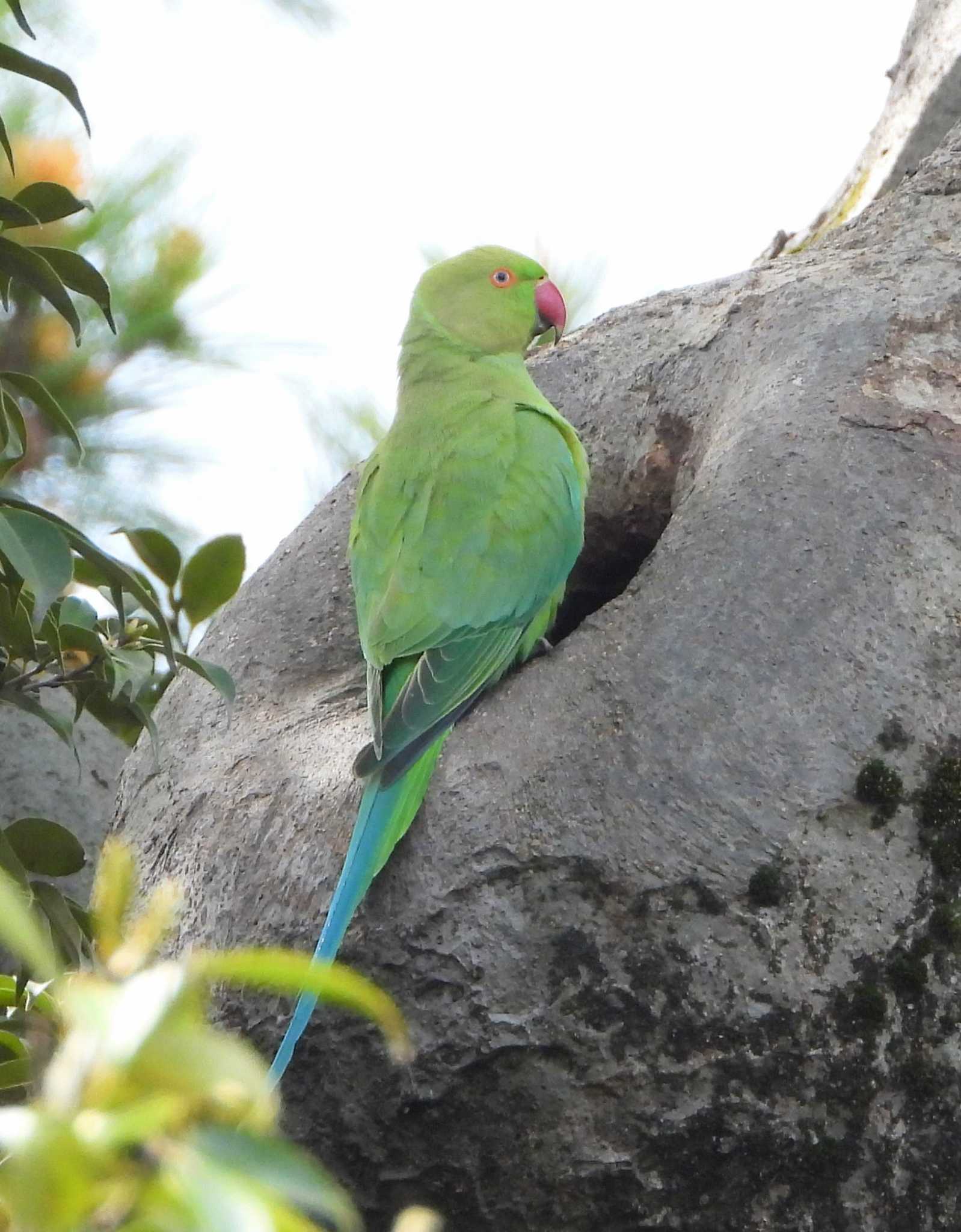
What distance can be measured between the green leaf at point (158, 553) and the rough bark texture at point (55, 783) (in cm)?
80

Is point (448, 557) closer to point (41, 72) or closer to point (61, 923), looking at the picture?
point (61, 923)

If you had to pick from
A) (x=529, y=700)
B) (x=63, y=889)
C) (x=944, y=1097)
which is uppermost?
(x=529, y=700)

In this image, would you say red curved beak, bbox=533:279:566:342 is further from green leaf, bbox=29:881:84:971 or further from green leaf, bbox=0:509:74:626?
green leaf, bbox=29:881:84:971

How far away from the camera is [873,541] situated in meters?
1.82

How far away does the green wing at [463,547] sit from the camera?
2059 mm

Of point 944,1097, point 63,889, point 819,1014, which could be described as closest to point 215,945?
point 819,1014

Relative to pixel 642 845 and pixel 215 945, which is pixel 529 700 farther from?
pixel 215 945

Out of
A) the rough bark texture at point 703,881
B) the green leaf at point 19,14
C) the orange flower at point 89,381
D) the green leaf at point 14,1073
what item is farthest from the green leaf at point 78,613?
the orange flower at point 89,381

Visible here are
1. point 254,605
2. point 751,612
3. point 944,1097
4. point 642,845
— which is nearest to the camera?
point 944,1097

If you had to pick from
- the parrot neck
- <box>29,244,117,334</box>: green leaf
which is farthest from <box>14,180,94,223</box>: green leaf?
the parrot neck

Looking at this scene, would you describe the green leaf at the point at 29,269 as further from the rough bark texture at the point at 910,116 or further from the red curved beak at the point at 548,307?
the rough bark texture at the point at 910,116

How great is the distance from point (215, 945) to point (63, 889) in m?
1.24

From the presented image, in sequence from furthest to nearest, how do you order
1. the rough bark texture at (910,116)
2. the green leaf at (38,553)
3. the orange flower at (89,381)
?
the orange flower at (89,381) < the rough bark texture at (910,116) < the green leaf at (38,553)

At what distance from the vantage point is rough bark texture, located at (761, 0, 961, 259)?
2.94 m
